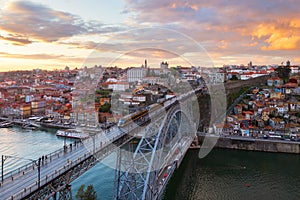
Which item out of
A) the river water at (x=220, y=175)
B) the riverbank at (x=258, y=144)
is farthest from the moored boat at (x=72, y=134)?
the riverbank at (x=258, y=144)

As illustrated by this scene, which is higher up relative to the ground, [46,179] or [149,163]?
[46,179]

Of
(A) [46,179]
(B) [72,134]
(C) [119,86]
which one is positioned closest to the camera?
(A) [46,179]

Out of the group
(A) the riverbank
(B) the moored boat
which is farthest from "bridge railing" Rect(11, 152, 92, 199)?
(B) the moored boat

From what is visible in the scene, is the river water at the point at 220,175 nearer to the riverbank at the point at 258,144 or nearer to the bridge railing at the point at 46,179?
the riverbank at the point at 258,144

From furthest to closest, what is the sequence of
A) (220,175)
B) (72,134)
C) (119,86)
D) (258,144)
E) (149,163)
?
(119,86) < (72,134) < (258,144) < (220,175) < (149,163)

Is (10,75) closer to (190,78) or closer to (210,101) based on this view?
(190,78)

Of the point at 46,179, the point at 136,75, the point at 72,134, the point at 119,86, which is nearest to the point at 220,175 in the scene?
the point at 46,179

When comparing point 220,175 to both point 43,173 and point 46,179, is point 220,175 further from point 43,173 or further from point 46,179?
point 46,179
